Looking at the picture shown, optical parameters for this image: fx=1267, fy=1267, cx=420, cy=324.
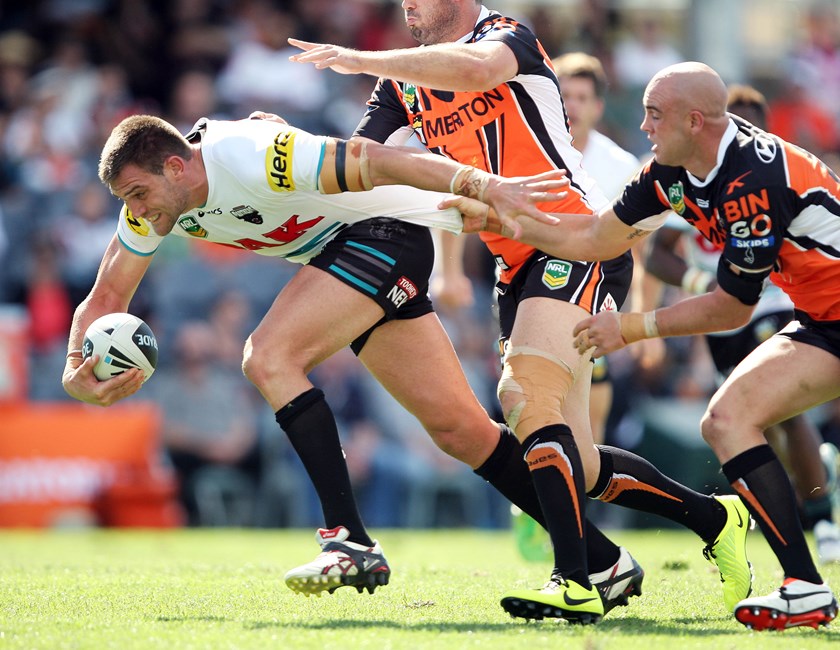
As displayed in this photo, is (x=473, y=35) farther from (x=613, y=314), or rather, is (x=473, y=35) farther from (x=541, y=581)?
(x=541, y=581)

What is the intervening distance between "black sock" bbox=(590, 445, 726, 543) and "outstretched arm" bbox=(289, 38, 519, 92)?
6.73 feet

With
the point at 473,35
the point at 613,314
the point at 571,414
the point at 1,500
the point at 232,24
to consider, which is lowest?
the point at 1,500

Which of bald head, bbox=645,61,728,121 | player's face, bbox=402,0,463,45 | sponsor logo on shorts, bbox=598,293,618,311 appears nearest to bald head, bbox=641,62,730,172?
bald head, bbox=645,61,728,121

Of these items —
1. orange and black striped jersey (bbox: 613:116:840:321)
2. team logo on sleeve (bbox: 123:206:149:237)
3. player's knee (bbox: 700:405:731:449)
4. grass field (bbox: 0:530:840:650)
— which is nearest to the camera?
grass field (bbox: 0:530:840:650)

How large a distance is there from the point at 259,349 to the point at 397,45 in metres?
13.0

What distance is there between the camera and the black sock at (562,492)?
5648mm

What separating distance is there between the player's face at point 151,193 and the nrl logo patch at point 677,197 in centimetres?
232

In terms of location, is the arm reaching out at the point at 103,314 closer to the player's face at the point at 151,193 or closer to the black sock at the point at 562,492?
the player's face at the point at 151,193

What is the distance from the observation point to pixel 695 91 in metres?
5.49

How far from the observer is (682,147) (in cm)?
553

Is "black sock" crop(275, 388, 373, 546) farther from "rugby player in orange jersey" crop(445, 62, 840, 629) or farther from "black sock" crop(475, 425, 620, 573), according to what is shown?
"rugby player in orange jersey" crop(445, 62, 840, 629)

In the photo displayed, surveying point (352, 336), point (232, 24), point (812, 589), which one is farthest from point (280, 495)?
point (812, 589)

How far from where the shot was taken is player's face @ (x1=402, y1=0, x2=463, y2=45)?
684 cm

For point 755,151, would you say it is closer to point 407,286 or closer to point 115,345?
point 407,286
